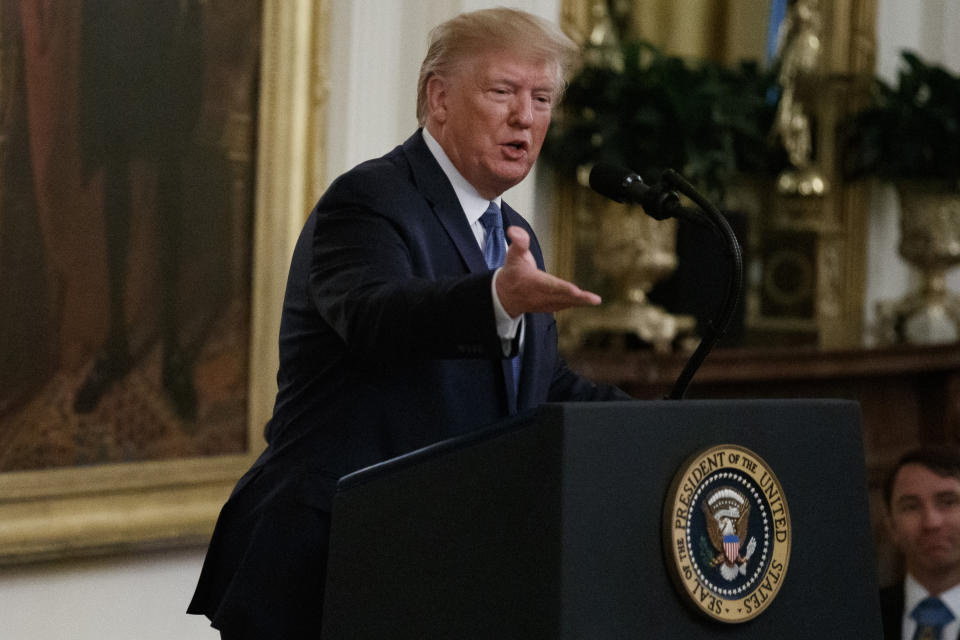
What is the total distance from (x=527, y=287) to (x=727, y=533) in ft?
1.32

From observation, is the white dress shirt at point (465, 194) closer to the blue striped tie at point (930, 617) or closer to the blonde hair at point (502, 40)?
the blonde hair at point (502, 40)

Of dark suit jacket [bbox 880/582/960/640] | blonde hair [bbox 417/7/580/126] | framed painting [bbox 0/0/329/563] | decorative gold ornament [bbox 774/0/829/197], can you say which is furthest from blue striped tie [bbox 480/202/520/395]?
decorative gold ornament [bbox 774/0/829/197]

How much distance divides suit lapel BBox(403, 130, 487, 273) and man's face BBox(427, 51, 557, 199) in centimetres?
5

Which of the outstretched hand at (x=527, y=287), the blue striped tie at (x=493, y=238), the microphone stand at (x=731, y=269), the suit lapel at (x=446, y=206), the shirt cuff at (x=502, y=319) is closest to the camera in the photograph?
the outstretched hand at (x=527, y=287)

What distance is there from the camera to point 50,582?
3.84 m

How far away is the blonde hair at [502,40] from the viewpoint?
2113 millimetres

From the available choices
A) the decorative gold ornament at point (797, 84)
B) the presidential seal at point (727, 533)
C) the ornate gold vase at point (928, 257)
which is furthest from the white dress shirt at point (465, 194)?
the ornate gold vase at point (928, 257)

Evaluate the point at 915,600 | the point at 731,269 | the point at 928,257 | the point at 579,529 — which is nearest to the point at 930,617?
the point at 915,600

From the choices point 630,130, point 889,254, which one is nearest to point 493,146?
point 630,130

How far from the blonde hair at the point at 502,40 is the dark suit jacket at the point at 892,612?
2161mm

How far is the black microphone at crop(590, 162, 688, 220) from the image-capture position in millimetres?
1994

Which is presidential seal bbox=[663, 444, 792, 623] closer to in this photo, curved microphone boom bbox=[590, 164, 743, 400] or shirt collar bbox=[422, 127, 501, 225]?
curved microphone boom bbox=[590, 164, 743, 400]

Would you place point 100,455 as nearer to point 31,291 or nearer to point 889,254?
point 31,291

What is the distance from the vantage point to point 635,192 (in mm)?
2023
